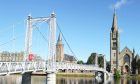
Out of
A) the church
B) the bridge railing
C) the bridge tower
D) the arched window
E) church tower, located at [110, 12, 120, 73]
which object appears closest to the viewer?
the bridge railing

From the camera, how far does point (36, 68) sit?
41.1 meters

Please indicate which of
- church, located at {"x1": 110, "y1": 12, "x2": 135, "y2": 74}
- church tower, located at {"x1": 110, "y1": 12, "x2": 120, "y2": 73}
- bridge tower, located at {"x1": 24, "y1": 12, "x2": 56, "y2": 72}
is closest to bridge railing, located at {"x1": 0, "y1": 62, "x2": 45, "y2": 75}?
bridge tower, located at {"x1": 24, "y1": 12, "x2": 56, "y2": 72}

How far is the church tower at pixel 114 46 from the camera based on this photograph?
15988 cm

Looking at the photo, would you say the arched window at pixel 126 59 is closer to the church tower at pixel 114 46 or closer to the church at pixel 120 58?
the church at pixel 120 58

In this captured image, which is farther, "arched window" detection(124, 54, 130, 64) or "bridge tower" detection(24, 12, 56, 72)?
"arched window" detection(124, 54, 130, 64)

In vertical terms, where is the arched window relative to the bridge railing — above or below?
above

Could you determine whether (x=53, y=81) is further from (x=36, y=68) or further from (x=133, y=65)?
(x=133, y=65)

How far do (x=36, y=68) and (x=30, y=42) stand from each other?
5.61 m

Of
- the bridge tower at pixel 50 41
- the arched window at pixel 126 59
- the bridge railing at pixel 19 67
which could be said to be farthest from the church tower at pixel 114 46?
the bridge railing at pixel 19 67

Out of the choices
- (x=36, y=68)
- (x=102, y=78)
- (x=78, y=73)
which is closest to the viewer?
(x=36, y=68)

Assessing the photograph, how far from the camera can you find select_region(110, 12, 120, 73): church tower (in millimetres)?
159875

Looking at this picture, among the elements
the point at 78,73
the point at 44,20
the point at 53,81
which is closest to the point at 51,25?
the point at 44,20

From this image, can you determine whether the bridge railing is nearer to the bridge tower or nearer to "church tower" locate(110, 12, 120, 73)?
the bridge tower

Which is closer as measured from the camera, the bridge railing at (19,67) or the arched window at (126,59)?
the bridge railing at (19,67)
